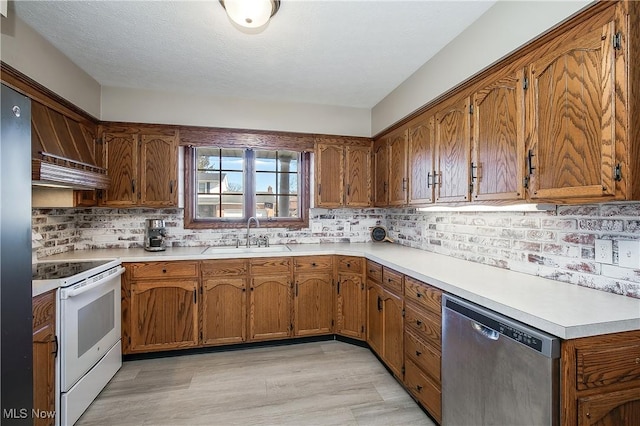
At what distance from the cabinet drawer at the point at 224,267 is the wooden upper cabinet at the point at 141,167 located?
0.76 m

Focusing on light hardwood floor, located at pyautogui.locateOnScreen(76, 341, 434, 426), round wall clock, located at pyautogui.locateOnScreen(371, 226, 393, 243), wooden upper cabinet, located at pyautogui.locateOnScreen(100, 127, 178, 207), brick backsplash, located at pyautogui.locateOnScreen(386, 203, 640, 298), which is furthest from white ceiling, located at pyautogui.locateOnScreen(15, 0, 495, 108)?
light hardwood floor, located at pyautogui.locateOnScreen(76, 341, 434, 426)

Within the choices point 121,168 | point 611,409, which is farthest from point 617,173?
point 121,168

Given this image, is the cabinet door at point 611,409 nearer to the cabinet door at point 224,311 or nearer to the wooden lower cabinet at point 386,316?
the wooden lower cabinet at point 386,316

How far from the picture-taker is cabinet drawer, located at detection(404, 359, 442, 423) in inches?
71.3

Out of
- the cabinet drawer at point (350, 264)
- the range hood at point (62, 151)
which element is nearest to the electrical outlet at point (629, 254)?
the cabinet drawer at point (350, 264)

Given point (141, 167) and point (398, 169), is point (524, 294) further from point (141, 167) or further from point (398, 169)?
point (141, 167)

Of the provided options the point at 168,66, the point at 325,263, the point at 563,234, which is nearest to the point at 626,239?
the point at 563,234

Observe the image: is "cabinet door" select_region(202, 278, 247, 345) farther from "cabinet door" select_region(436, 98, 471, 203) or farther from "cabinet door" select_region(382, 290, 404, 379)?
"cabinet door" select_region(436, 98, 471, 203)

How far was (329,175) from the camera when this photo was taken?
3.45m

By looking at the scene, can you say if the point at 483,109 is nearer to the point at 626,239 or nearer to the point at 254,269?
the point at 626,239

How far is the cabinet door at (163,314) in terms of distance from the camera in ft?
8.82

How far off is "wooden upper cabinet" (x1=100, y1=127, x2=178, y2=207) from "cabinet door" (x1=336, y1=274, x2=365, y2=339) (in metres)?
1.92

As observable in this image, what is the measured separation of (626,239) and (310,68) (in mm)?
2391

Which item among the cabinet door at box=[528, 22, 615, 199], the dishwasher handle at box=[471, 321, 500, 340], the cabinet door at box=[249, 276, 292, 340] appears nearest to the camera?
the cabinet door at box=[528, 22, 615, 199]
